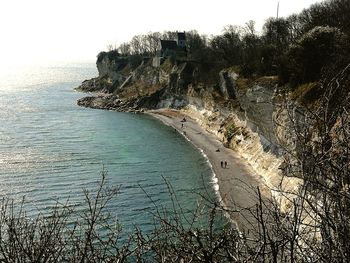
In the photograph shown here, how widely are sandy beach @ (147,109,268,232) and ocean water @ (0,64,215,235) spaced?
4.32 feet

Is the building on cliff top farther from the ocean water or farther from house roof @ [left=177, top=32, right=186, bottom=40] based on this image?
the ocean water

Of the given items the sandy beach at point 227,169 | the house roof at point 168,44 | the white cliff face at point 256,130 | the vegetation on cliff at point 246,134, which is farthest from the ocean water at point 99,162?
the house roof at point 168,44

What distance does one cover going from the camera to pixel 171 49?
Answer: 109 metres

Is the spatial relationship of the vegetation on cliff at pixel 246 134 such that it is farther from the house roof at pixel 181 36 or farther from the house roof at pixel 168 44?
the house roof at pixel 168 44

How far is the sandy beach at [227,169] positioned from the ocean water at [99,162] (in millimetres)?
1316

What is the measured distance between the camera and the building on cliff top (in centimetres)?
10443

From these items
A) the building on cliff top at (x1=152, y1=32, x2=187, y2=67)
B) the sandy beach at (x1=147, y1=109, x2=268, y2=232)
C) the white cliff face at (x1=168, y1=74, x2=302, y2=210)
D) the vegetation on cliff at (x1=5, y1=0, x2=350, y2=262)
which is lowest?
the sandy beach at (x1=147, y1=109, x2=268, y2=232)

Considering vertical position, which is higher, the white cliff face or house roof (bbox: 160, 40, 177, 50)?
house roof (bbox: 160, 40, 177, 50)

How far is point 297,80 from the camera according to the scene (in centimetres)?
3941

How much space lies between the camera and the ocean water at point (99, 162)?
1383 inches

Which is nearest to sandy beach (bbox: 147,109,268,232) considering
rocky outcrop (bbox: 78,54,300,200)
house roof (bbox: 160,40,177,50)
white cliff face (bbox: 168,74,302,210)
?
white cliff face (bbox: 168,74,302,210)

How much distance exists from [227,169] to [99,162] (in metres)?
14.1

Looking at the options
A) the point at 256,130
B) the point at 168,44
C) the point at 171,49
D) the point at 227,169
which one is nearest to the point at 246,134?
the point at 256,130

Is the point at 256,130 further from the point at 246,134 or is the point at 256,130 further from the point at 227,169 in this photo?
the point at 227,169
